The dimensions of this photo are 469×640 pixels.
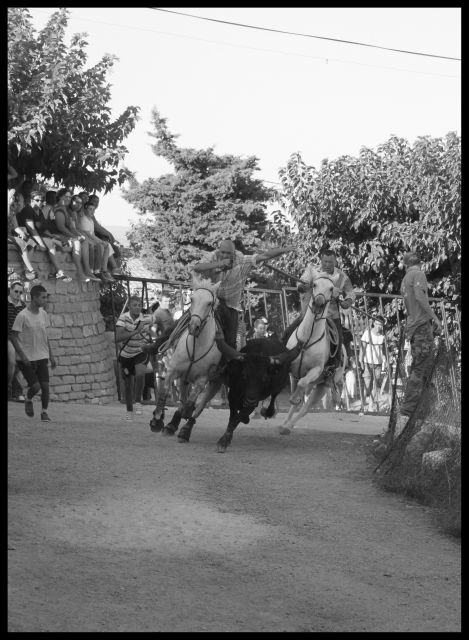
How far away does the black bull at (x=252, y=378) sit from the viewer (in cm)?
1313

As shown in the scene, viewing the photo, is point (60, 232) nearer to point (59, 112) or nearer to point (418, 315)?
point (59, 112)

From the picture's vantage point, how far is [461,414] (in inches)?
408

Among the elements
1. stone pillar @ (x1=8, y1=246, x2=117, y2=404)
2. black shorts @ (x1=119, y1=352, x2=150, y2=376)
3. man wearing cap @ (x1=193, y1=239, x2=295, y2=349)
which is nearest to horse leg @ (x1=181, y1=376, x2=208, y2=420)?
man wearing cap @ (x1=193, y1=239, x2=295, y2=349)

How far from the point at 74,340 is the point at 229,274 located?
646 centimetres

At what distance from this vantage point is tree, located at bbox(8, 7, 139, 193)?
68.4 ft

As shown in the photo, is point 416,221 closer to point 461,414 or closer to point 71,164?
point 71,164

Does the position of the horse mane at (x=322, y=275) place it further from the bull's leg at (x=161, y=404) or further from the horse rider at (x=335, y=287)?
the bull's leg at (x=161, y=404)

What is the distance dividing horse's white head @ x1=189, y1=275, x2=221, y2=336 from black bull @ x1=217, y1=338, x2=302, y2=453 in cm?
63

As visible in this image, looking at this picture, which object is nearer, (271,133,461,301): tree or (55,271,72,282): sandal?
(55,271,72,282): sandal

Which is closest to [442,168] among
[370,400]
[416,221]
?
[416,221]

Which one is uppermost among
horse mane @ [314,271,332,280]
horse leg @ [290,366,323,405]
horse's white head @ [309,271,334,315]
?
horse mane @ [314,271,332,280]

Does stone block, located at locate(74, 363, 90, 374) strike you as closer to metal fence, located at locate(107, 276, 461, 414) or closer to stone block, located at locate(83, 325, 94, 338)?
stone block, located at locate(83, 325, 94, 338)

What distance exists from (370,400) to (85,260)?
18.3 ft

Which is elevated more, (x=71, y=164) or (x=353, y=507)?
(x=71, y=164)
